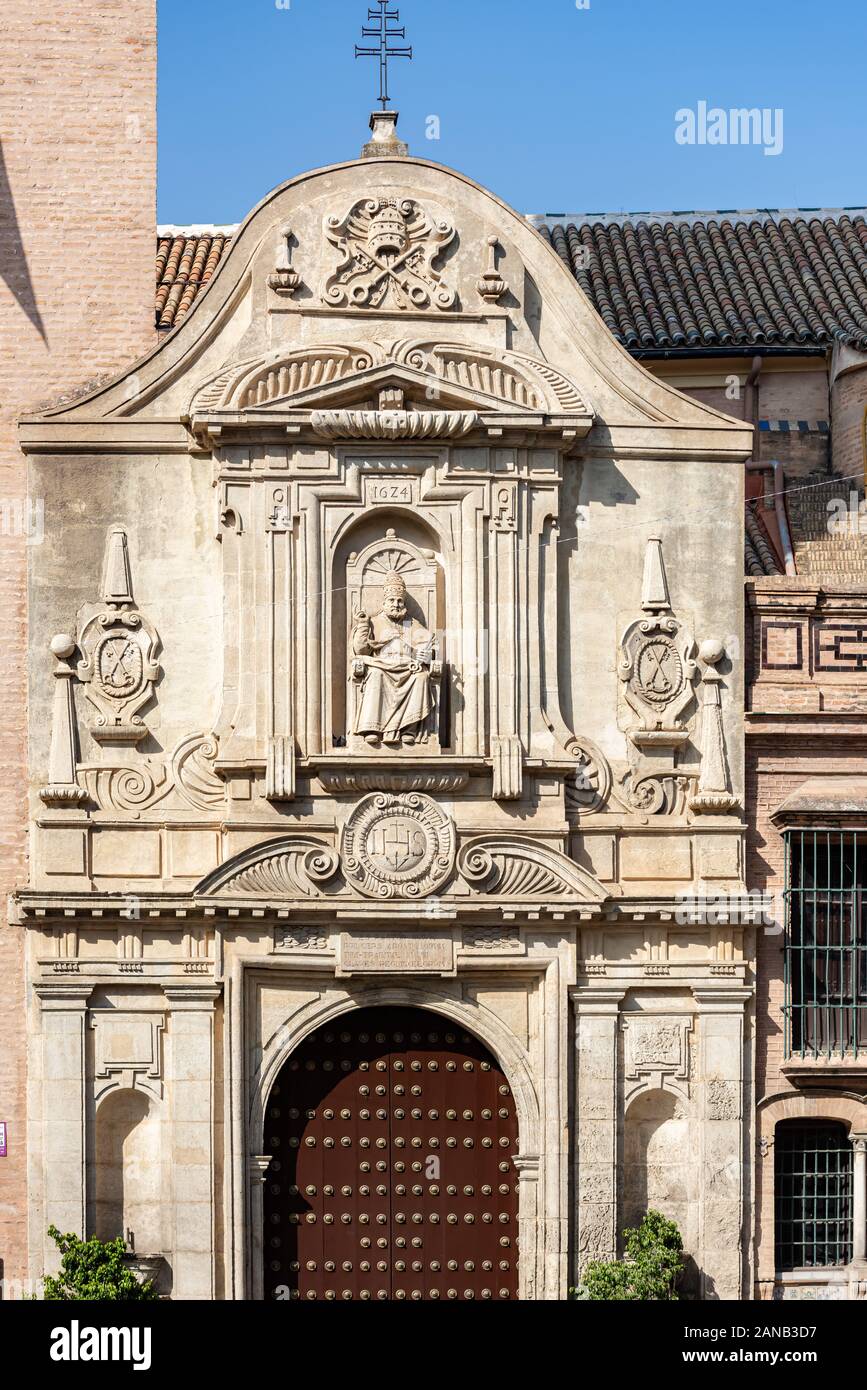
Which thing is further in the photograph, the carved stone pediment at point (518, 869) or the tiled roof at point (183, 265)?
the tiled roof at point (183, 265)

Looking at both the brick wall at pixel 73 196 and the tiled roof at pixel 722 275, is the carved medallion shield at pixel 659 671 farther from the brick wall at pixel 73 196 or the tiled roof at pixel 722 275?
the tiled roof at pixel 722 275

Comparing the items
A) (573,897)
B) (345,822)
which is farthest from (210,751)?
(573,897)

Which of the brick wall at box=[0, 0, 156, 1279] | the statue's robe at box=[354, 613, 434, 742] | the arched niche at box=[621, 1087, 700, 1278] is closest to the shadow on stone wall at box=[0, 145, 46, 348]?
the brick wall at box=[0, 0, 156, 1279]

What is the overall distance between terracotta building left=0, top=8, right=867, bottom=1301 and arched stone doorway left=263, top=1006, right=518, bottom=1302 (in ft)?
0.11

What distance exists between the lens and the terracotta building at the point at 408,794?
19172mm

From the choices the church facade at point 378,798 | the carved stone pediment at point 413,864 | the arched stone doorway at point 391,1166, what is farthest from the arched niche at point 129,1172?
the carved stone pediment at point 413,864

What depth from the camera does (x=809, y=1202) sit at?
2005 centimetres

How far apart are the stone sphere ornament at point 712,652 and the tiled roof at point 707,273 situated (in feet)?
18.9

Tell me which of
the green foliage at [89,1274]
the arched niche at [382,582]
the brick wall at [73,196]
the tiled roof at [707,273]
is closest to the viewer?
the green foliage at [89,1274]

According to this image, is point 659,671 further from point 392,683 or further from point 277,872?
point 277,872

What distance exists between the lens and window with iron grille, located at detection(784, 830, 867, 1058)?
19859mm

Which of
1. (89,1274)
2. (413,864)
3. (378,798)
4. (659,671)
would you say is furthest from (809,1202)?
(89,1274)

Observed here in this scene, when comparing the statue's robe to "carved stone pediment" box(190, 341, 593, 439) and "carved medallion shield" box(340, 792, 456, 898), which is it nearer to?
"carved medallion shield" box(340, 792, 456, 898)
